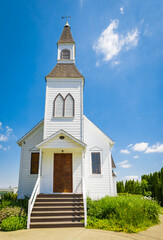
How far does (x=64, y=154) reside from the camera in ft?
38.8

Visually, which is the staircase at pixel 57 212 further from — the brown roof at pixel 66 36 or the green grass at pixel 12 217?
the brown roof at pixel 66 36

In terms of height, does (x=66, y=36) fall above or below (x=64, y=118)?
above

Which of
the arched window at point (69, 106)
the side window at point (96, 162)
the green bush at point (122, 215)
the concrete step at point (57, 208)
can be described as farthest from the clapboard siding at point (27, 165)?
the green bush at point (122, 215)

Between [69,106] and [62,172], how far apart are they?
4.99 m

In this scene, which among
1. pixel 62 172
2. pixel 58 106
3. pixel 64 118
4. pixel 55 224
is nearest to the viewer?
pixel 55 224

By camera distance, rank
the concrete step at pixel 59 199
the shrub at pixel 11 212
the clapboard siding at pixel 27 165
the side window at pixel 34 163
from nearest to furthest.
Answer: the shrub at pixel 11 212, the concrete step at pixel 59 199, the clapboard siding at pixel 27 165, the side window at pixel 34 163

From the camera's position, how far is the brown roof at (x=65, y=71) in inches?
548

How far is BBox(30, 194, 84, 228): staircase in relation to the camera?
7578mm

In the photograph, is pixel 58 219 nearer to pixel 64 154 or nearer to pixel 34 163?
pixel 64 154

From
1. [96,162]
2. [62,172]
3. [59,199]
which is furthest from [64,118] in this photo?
[59,199]

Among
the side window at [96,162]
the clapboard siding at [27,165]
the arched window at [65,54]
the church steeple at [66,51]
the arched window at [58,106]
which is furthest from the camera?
the arched window at [65,54]

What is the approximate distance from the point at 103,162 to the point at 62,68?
29.0 ft

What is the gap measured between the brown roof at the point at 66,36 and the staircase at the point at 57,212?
45.2ft

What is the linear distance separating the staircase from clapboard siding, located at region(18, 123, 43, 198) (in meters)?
3.27
